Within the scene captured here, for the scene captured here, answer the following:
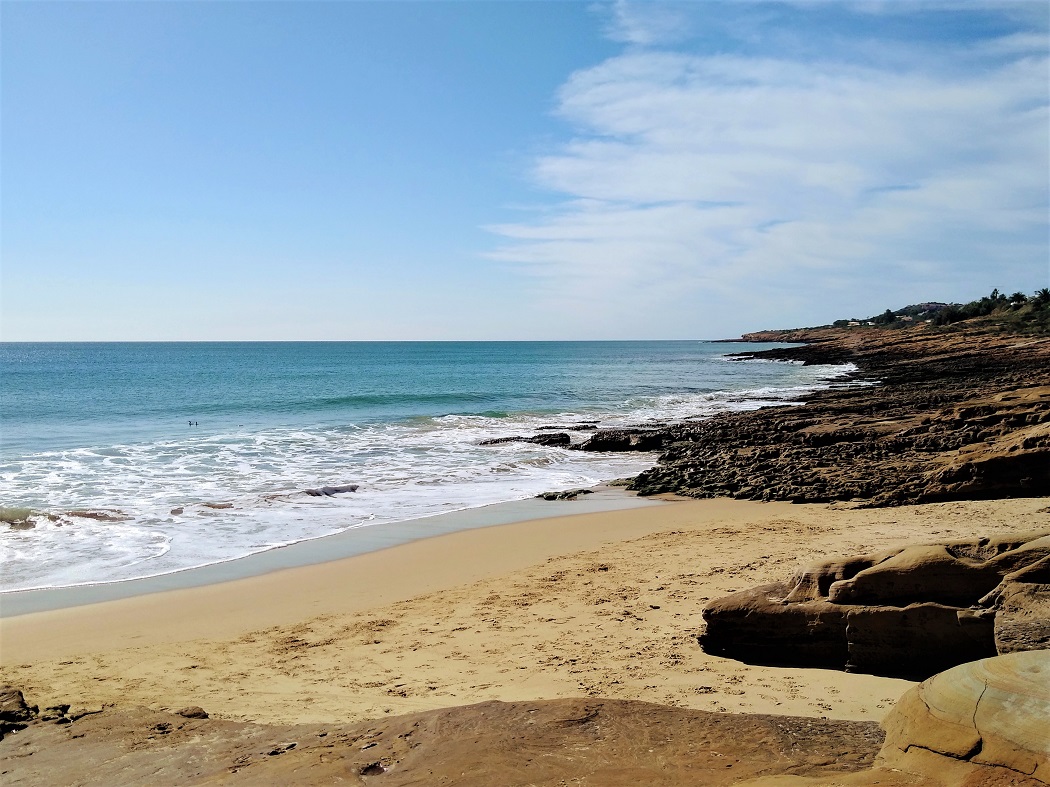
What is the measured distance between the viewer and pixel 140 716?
18.7 feet

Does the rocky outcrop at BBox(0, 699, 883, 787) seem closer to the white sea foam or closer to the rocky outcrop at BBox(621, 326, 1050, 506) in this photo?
the white sea foam

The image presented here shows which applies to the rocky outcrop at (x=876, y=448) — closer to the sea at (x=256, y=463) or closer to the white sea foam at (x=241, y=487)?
the sea at (x=256, y=463)

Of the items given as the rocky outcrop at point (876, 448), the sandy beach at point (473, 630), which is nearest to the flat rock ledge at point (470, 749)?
the sandy beach at point (473, 630)

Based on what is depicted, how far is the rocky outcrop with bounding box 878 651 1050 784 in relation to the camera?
343cm

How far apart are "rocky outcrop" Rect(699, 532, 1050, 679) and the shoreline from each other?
712 cm

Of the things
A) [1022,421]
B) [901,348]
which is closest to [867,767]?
[1022,421]

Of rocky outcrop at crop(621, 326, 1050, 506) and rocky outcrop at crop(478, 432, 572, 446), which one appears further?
rocky outcrop at crop(478, 432, 572, 446)

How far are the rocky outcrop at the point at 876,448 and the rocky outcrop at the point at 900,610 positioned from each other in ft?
25.1

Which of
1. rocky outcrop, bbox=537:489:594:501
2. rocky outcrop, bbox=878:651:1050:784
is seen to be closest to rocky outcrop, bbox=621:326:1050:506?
rocky outcrop, bbox=537:489:594:501

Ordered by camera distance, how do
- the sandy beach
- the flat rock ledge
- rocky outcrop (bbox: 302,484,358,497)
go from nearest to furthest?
1. the flat rock ledge
2. the sandy beach
3. rocky outcrop (bbox: 302,484,358,497)

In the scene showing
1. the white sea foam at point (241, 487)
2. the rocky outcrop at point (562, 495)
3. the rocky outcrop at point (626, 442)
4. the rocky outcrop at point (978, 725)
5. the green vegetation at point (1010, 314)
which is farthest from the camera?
the green vegetation at point (1010, 314)

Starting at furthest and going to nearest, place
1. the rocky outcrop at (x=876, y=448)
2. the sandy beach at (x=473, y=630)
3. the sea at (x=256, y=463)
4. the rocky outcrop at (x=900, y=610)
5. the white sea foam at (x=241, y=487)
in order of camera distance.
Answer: the rocky outcrop at (x=876, y=448)
the sea at (x=256, y=463)
the white sea foam at (x=241, y=487)
the sandy beach at (x=473, y=630)
the rocky outcrop at (x=900, y=610)

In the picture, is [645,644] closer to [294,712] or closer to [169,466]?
[294,712]

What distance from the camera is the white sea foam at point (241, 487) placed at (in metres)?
11.6
